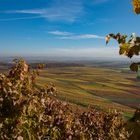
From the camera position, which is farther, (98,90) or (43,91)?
(98,90)

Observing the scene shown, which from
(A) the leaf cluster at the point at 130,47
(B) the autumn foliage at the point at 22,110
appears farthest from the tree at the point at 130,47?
(B) the autumn foliage at the point at 22,110

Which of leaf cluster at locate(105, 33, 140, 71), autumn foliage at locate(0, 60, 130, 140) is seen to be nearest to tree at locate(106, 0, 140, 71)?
leaf cluster at locate(105, 33, 140, 71)

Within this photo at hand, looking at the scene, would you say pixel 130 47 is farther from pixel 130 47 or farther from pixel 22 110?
pixel 22 110

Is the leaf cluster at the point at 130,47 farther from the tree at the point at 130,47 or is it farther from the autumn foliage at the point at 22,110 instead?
the autumn foliage at the point at 22,110

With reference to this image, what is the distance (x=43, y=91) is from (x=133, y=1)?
11364mm

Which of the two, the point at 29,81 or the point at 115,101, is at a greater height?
the point at 29,81

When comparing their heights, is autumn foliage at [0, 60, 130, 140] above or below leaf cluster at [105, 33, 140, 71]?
below

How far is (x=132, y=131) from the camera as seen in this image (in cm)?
455

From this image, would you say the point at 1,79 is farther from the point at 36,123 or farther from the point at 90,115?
the point at 90,115

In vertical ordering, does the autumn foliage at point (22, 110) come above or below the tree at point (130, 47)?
below

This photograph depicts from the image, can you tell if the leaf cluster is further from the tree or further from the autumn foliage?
the autumn foliage

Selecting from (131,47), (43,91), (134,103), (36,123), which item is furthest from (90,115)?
(134,103)

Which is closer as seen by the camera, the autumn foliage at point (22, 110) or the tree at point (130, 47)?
the tree at point (130, 47)

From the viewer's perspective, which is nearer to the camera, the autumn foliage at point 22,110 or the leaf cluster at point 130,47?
the leaf cluster at point 130,47
